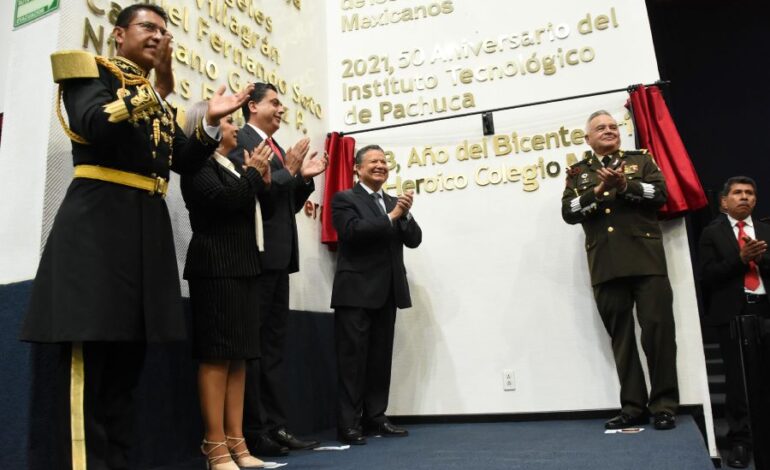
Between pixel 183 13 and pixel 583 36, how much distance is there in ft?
7.93

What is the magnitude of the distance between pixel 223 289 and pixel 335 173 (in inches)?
77.2

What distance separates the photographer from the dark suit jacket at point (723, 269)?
3398 mm

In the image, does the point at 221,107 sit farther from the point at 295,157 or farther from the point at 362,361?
the point at 362,361

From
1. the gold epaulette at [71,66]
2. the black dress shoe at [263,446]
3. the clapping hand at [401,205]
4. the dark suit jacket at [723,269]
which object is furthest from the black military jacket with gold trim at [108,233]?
the dark suit jacket at [723,269]

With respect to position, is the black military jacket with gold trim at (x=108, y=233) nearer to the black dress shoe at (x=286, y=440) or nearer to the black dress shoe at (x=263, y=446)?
the black dress shoe at (x=263, y=446)

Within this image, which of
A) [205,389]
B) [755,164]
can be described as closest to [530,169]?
[205,389]

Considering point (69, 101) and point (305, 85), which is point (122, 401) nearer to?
point (69, 101)

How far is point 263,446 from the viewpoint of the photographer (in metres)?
2.60

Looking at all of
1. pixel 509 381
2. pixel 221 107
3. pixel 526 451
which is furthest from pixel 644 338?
pixel 221 107

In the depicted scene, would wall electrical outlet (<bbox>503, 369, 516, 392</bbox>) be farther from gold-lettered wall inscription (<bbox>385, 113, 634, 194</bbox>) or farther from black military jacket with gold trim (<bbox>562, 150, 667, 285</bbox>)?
gold-lettered wall inscription (<bbox>385, 113, 634, 194</bbox>)

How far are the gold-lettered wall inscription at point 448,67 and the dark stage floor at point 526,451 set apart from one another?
213 centimetres

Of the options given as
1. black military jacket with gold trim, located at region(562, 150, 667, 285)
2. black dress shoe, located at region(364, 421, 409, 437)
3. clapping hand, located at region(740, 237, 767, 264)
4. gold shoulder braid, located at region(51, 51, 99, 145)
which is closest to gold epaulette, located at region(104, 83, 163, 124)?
gold shoulder braid, located at region(51, 51, 99, 145)

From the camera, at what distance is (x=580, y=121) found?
3965mm

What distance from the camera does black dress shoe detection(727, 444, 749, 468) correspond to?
3.26 metres
